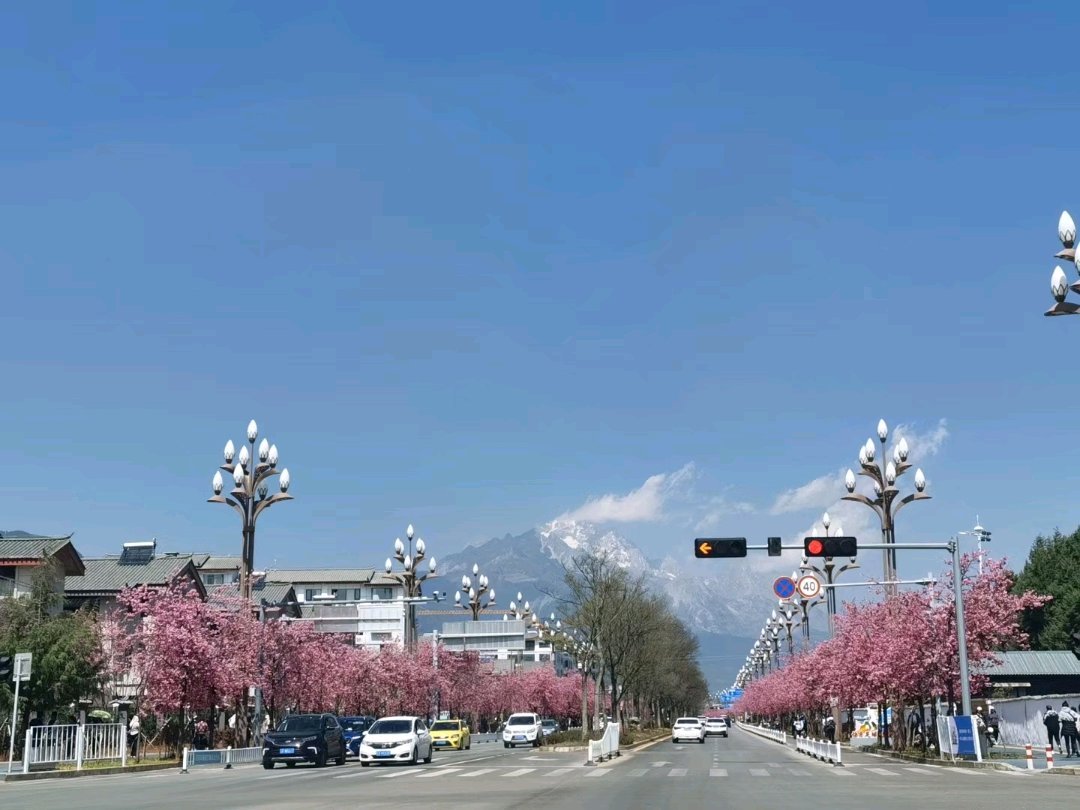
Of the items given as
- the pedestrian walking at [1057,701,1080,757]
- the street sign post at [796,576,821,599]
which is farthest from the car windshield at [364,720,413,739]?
the pedestrian walking at [1057,701,1080,757]

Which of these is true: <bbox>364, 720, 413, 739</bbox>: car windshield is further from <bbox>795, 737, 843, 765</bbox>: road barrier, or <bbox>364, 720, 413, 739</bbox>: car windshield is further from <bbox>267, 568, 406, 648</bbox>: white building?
<bbox>267, 568, 406, 648</bbox>: white building

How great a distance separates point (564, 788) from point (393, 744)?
15.6 m

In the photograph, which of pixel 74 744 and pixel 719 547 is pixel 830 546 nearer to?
pixel 719 547

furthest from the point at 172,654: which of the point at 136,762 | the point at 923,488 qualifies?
the point at 923,488

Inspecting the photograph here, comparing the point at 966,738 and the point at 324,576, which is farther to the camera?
the point at 324,576

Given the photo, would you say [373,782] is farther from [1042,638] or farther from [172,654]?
[1042,638]

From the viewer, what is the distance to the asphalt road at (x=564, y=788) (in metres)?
19.6

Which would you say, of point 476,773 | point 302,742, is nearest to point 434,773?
point 476,773

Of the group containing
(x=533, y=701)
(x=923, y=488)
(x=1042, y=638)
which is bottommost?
(x=533, y=701)

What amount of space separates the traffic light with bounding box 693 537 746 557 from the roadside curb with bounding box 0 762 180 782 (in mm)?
18382

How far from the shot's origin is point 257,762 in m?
41.8

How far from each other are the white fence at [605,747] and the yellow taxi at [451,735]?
52.1 ft

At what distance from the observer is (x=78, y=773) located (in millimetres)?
32250

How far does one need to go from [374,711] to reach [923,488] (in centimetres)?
5039
